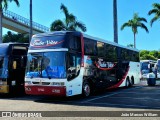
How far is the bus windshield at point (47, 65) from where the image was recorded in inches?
549

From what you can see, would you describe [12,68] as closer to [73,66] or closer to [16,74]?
[16,74]

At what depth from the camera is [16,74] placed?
17.1 meters

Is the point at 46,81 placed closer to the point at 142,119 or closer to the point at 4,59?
the point at 4,59

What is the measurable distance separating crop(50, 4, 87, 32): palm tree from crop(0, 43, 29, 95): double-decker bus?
18960mm

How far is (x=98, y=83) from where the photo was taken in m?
17.4

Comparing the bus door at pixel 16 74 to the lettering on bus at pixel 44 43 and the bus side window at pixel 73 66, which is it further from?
the bus side window at pixel 73 66

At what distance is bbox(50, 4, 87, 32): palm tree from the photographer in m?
36.7

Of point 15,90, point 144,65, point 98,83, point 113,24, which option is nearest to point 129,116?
point 98,83

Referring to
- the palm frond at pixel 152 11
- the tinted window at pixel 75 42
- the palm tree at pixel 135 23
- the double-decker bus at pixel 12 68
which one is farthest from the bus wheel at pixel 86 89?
the palm tree at pixel 135 23

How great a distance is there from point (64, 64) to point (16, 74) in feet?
14.5

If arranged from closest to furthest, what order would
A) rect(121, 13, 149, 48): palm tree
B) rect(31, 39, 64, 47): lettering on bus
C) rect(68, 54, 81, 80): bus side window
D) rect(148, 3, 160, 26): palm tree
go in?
rect(68, 54, 81, 80): bus side window → rect(31, 39, 64, 47): lettering on bus → rect(148, 3, 160, 26): palm tree → rect(121, 13, 149, 48): palm tree

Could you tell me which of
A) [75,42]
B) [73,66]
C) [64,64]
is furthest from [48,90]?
[75,42]

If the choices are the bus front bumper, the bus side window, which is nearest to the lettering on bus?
the bus side window

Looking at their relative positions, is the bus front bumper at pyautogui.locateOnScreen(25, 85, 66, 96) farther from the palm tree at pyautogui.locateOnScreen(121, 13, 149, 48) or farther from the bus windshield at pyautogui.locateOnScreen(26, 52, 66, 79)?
the palm tree at pyautogui.locateOnScreen(121, 13, 149, 48)
